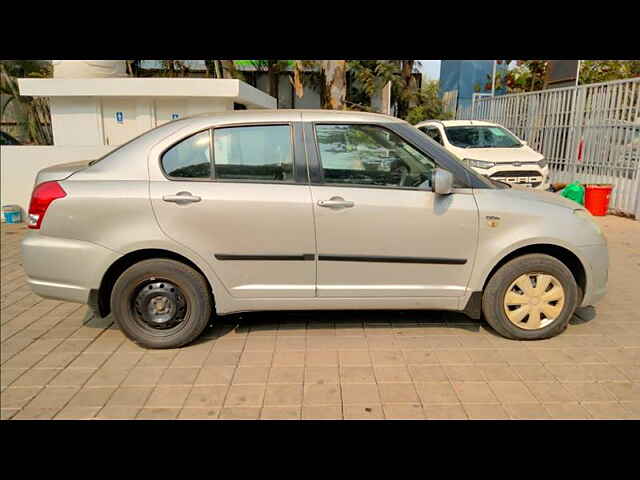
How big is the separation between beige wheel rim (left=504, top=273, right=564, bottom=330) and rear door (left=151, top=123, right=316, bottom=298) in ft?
5.21

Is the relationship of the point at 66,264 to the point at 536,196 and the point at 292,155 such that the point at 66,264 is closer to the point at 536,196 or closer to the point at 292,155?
the point at 292,155

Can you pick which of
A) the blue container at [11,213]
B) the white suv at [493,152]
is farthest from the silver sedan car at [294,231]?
the blue container at [11,213]

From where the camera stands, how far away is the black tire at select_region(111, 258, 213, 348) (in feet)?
10.7

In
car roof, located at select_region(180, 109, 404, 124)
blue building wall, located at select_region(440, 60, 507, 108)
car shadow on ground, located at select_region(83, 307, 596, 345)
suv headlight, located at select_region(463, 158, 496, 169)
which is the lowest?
car shadow on ground, located at select_region(83, 307, 596, 345)

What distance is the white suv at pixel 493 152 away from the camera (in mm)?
8133

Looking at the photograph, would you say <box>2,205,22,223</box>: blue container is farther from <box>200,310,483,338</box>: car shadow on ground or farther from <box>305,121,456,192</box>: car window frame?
<box>305,121,456,192</box>: car window frame

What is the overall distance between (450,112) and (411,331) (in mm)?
17634

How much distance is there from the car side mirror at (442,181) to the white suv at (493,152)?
4224 millimetres

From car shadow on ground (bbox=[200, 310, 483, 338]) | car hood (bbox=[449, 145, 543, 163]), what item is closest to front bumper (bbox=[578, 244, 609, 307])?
car shadow on ground (bbox=[200, 310, 483, 338])

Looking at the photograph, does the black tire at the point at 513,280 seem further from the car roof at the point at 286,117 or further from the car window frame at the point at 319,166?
the car roof at the point at 286,117

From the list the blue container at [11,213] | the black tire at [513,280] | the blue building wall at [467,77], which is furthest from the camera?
the blue building wall at [467,77]

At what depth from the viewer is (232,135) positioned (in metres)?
3.31

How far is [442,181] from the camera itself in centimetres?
316
